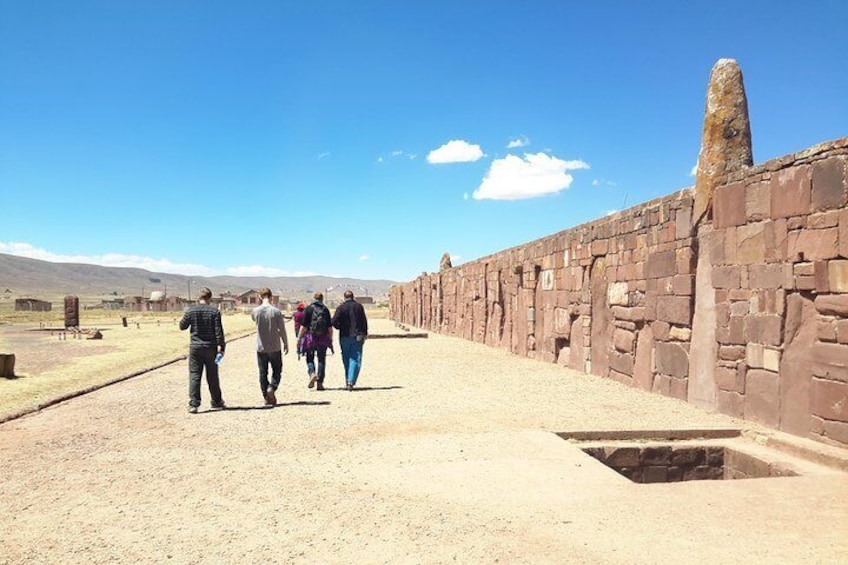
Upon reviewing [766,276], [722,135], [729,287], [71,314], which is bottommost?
[71,314]

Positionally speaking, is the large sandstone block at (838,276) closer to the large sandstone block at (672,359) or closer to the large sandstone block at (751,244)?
the large sandstone block at (751,244)

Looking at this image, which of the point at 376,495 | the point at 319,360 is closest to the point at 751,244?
the point at 376,495

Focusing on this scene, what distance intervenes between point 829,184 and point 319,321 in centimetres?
761

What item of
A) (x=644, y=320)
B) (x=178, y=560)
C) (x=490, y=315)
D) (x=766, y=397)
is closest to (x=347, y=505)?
(x=178, y=560)

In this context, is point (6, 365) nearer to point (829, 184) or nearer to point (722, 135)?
point (722, 135)

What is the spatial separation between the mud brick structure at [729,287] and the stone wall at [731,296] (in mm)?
18

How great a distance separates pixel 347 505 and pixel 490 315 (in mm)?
17206

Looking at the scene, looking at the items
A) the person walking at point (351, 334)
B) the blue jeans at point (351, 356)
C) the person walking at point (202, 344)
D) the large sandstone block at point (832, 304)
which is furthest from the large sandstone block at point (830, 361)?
the person walking at point (202, 344)

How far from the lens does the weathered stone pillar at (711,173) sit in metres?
8.97

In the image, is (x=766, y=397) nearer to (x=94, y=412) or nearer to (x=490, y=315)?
(x=94, y=412)

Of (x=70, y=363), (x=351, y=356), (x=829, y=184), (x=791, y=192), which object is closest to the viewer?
(x=829, y=184)

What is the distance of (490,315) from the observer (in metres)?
21.8

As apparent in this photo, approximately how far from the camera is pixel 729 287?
8.58 metres

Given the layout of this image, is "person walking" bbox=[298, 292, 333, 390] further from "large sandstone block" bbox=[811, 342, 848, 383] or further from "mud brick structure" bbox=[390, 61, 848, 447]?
"large sandstone block" bbox=[811, 342, 848, 383]
